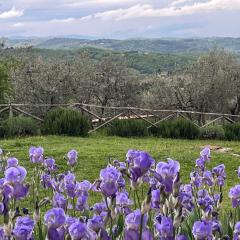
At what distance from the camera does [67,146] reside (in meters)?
15.6

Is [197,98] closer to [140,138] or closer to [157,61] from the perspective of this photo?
[140,138]

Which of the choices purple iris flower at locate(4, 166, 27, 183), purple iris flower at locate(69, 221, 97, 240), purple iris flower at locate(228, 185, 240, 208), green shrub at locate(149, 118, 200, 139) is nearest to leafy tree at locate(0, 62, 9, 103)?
green shrub at locate(149, 118, 200, 139)

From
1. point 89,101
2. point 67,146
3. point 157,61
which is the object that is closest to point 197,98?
point 89,101

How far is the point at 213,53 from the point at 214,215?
35.8m

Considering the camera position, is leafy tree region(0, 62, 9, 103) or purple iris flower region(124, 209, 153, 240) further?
leafy tree region(0, 62, 9, 103)

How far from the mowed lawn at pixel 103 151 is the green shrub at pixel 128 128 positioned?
95 cm

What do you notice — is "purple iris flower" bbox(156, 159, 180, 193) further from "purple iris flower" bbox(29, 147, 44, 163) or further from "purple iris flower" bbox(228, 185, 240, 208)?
"purple iris flower" bbox(29, 147, 44, 163)

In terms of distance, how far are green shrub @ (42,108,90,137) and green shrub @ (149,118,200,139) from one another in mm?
3171

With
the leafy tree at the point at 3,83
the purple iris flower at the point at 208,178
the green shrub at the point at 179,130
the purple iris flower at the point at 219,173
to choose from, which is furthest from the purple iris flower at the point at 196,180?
the leafy tree at the point at 3,83

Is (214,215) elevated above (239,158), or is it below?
above

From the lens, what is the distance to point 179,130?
20.2 m

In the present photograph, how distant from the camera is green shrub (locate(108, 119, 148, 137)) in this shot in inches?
784

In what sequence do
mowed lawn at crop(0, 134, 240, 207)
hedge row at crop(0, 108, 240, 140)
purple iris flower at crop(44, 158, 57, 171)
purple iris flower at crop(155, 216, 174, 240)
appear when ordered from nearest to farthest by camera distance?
purple iris flower at crop(155, 216, 174, 240) → purple iris flower at crop(44, 158, 57, 171) → mowed lawn at crop(0, 134, 240, 207) → hedge row at crop(0, 108, 240, 140)

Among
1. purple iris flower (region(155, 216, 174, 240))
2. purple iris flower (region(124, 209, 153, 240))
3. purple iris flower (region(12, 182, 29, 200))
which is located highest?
purple iris flower (region(12, 182, 29, 200))
